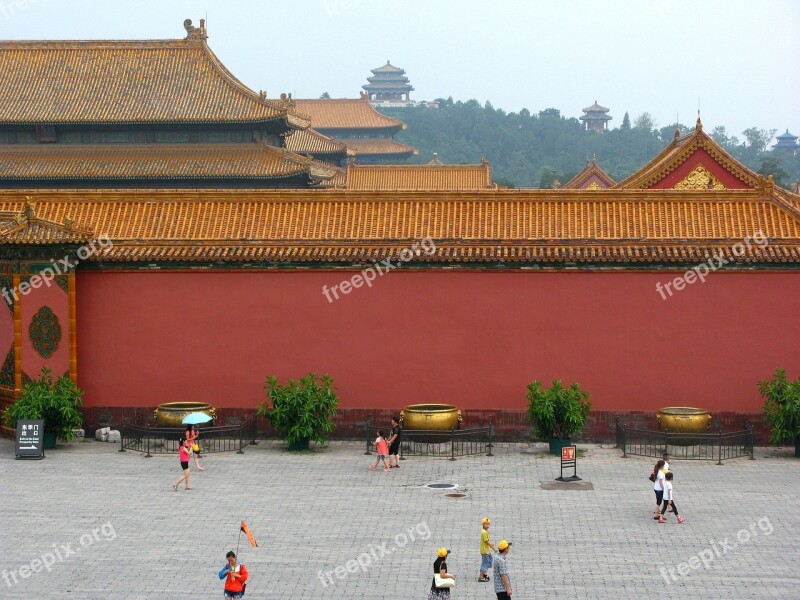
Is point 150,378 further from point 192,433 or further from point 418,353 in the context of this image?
point 418,353

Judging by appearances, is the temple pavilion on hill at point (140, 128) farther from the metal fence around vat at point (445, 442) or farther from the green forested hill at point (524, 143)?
the green forested hill at point (524, 143)

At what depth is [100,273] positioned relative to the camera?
29.2 metres

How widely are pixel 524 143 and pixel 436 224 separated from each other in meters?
149

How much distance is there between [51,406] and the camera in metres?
27.8

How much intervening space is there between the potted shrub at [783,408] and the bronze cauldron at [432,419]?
21.6 ft

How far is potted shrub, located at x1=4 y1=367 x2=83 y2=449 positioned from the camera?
27750 mm

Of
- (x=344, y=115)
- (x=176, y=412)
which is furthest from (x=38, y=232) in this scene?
(x=344, y=115)

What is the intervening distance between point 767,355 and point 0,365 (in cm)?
1731

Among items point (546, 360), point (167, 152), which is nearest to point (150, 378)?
point (546, 360)

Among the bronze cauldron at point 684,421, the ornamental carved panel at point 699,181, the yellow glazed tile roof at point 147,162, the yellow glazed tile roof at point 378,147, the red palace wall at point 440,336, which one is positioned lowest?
the bronze cauldron at point 684,421

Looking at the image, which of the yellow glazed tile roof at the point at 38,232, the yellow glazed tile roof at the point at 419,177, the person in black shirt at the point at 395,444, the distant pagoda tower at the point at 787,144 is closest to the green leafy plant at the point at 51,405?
the yellow glazed tile roof at the point at 38,232

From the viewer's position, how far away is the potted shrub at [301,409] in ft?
89.8

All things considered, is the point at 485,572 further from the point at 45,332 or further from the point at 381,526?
the point at 45,332

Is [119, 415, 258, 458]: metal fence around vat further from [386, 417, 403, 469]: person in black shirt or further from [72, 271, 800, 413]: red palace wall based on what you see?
[386, 417, 403, 469]: person in black shirt
